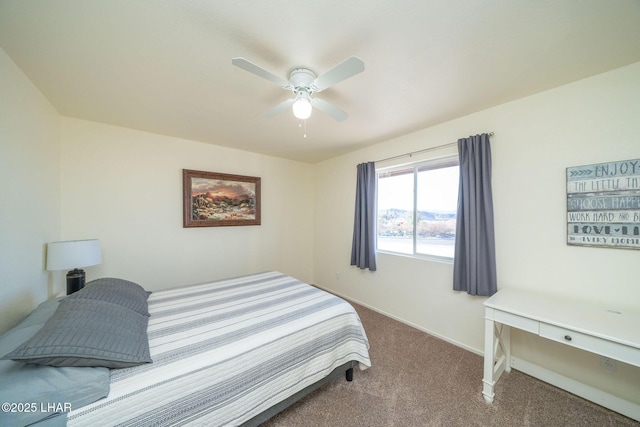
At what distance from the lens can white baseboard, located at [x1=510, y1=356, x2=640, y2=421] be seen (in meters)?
1.51

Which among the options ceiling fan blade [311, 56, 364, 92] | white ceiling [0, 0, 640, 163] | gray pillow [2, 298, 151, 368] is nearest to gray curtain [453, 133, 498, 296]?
white ceiling [0, 0, 640, 163]

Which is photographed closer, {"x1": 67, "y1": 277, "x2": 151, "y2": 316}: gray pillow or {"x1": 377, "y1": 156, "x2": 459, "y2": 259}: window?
{"x1": 67, "y1": 277, "x2": 151, "y2": 316}: gray pillow

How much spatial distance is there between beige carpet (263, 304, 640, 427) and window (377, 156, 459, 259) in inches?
46.3

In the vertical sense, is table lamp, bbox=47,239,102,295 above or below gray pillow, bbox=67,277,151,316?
above

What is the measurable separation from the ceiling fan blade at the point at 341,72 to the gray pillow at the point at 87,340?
1886 mm

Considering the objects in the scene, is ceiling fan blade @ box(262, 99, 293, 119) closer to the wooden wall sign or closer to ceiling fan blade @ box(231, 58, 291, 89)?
ceiling fan blade @ box(231, 58, 291, 89)

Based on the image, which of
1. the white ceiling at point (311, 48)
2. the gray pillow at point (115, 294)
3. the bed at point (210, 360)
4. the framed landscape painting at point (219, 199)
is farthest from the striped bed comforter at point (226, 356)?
the white ceiling at point (311, 48)

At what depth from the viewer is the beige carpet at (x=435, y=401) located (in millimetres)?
1506

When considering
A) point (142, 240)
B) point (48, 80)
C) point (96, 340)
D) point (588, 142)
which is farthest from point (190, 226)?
point (588, 142)

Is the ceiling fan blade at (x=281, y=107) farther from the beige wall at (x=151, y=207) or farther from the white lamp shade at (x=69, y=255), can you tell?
the white lamp shade at (x=69, y=255)

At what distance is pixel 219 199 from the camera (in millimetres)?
3287

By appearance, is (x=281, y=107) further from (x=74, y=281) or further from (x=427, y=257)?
(x=74, y=281)

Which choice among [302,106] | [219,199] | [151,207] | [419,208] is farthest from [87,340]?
[419,208]

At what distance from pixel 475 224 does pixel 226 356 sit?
241 cm
